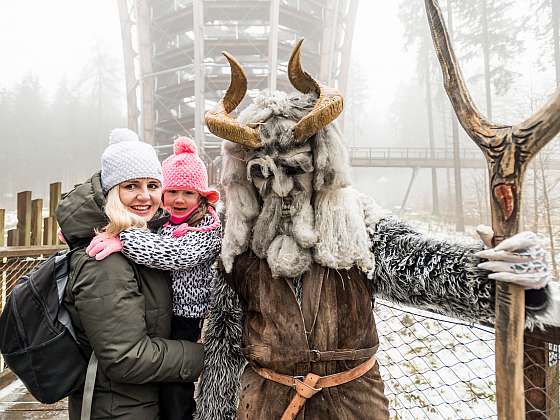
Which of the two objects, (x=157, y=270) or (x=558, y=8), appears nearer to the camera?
(x=157, y=270)

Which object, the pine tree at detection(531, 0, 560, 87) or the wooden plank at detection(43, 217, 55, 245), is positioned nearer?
the wooden plank at detection(43, 217, 55, 245)

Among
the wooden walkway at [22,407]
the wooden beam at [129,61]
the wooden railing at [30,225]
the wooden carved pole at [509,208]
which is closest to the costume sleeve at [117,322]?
the wooden carved pole at [509,208]

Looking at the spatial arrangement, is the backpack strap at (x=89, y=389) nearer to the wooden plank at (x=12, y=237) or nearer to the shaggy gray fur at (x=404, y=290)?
the shaggy gray fur at (x=404, y=290)

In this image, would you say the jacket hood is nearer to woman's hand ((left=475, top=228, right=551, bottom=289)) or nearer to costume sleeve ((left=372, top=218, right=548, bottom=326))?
costume sleeve ((left=372, top=218, right=548, bottom=326))

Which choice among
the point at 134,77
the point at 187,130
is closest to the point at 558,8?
the point at 187,130

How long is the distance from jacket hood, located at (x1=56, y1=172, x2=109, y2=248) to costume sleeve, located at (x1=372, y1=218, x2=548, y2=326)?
124 centimetres

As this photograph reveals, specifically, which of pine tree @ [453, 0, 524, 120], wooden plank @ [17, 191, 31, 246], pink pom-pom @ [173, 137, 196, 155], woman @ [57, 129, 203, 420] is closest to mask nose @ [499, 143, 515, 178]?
woman @ [57, 129, 203, 420]

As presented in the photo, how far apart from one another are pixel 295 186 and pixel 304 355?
2.28 ft

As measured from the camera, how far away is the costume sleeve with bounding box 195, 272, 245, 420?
1.79m

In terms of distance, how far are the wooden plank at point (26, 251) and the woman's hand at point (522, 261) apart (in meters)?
4.13

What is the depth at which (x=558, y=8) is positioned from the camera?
13930mm

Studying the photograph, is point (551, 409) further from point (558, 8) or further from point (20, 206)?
point (558, 8)

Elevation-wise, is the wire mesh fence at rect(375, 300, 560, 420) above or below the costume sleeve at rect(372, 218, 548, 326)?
below

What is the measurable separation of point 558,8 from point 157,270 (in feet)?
59.5
